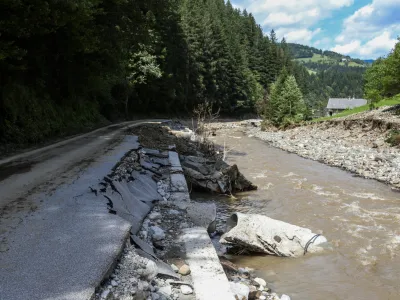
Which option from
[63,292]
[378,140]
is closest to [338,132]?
[378,140]

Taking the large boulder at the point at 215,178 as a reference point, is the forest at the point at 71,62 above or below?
above

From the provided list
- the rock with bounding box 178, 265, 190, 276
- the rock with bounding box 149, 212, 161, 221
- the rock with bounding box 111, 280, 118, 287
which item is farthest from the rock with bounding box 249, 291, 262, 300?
the rock with bounding box 149, 212, 161, 221

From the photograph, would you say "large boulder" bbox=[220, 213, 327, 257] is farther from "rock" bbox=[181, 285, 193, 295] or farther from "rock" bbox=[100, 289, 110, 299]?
"rock" bbox=[100, 289, 110, 299]

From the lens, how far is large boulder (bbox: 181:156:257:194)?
14180 mm

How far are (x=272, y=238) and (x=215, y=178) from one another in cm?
587

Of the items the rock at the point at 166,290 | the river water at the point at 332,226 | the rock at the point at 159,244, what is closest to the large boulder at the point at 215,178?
the river water at the point at 332,226

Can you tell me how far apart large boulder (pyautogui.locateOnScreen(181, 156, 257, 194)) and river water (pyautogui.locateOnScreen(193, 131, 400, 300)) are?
0.55 meters

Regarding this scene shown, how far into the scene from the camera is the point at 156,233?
7027mm

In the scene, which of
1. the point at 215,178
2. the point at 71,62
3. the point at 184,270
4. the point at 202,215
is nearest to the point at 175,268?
the point at 184,270

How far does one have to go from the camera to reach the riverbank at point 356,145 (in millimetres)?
19378

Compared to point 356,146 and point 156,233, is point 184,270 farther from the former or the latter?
point 356,146

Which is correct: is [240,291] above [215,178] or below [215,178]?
above

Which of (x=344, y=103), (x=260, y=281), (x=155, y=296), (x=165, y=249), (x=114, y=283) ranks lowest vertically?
(x=344, y=103)

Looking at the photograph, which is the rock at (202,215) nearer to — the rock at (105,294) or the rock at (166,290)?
the rock at (166,290)
